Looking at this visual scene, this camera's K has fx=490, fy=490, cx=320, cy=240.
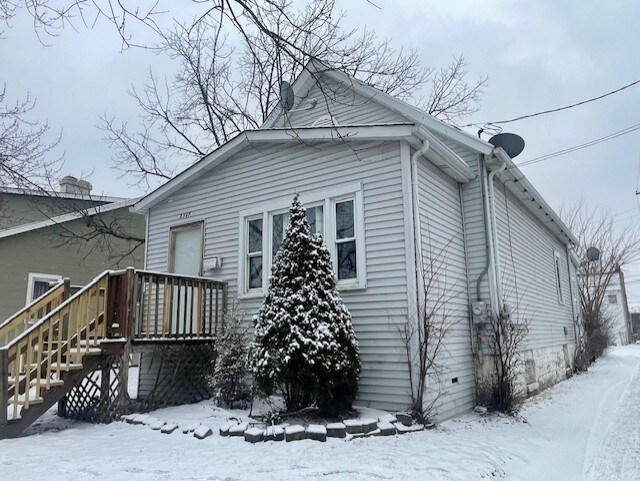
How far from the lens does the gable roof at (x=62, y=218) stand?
1405cm

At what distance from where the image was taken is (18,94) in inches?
353

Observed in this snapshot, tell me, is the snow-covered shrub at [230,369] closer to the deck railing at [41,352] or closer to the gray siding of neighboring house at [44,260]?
the deck railing at [41,352]

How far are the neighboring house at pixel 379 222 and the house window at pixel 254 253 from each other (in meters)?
0.02

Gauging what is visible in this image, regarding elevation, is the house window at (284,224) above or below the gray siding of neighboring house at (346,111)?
below

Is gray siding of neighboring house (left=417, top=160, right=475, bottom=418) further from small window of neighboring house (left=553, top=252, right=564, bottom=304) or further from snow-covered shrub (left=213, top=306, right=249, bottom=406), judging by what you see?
small window of neighboring house (left=553, top=252, right=564, bottom=304)

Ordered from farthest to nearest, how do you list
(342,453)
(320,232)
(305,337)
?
(320,232)
(305,337)
(342,453)

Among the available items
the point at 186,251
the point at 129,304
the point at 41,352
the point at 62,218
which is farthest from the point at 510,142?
the point at 62,218

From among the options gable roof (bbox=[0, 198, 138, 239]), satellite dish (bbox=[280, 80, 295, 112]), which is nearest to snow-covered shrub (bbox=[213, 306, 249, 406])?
satellite dish (bbox=[280, 80, 295, 112])

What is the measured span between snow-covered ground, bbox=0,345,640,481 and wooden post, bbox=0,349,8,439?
224 mm

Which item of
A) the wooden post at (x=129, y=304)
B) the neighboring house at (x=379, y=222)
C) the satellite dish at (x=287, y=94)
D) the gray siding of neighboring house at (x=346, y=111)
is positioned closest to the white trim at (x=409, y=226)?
the neighboring house at (x=379, y=222)

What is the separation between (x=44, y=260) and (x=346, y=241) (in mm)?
11317

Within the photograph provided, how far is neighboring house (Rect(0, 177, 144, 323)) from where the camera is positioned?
14.1 m

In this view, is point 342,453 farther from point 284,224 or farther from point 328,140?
point 328,140

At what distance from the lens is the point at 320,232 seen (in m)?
7.85
